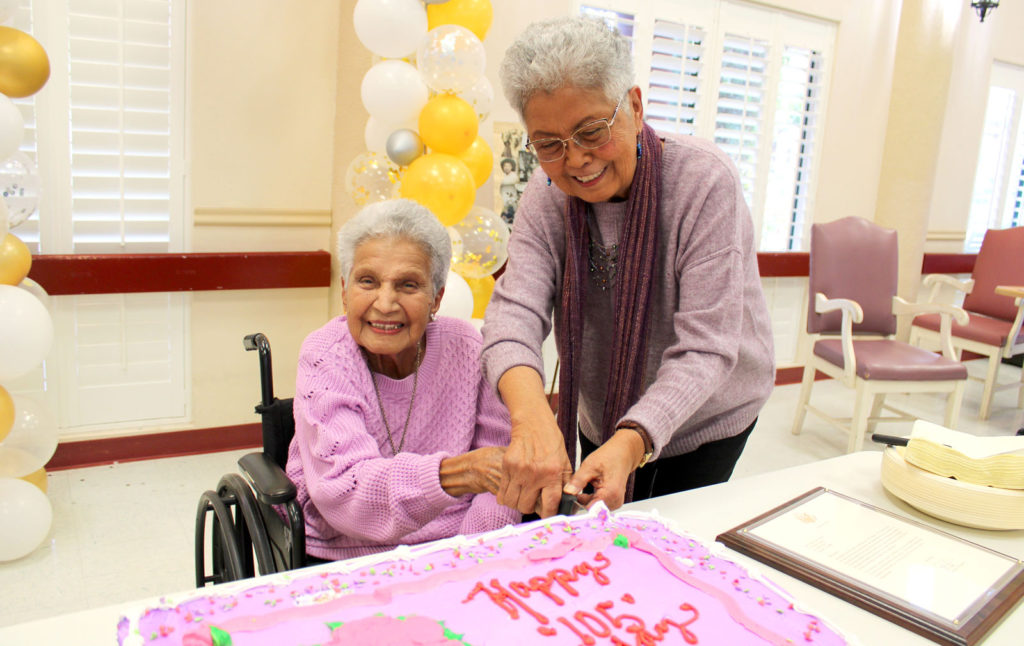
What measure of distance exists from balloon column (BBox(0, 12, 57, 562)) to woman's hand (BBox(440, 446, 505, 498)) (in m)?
1.63

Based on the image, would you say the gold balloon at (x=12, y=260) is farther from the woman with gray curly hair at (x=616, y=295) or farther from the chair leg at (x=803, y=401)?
the chair leg at (x=803, y=401)

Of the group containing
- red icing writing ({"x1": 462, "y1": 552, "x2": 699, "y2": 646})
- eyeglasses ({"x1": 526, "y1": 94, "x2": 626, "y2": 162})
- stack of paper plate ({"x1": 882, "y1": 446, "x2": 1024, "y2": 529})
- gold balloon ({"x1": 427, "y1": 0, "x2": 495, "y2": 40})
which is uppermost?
gold balloon ({"x1": 427, "y1": 0, "x2": 495, "y2": 40})

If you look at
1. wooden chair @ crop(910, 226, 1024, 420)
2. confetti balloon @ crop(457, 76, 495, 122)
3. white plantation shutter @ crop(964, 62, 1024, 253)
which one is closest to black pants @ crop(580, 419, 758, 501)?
confetti balloon @ crop(457, 76, 495, 122)

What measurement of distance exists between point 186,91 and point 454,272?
1.42 metres

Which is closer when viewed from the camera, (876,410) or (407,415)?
(407,415)

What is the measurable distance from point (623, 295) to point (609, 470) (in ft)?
1.34

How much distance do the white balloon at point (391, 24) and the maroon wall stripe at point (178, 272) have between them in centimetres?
110

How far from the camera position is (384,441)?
5.13 feet

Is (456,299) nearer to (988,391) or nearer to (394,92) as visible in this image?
(394,92)

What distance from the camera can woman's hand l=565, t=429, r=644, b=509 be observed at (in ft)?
3.97

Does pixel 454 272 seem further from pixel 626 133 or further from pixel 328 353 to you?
pixel 626 133

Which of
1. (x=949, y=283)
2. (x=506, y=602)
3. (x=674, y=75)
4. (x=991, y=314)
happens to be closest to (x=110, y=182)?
(x=506, y=602)

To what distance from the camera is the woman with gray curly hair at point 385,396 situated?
1371 millimetres

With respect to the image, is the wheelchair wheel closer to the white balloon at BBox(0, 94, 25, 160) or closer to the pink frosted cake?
the pink frosted cake
